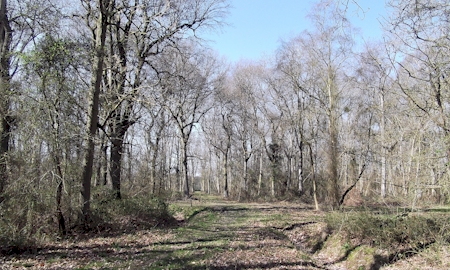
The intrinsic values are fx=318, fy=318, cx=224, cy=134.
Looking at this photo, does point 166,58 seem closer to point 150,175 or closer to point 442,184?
point 150,175

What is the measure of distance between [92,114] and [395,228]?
9.95 m

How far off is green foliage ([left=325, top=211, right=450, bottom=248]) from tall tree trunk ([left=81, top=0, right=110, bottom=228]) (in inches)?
328

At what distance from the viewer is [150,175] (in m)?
16.7

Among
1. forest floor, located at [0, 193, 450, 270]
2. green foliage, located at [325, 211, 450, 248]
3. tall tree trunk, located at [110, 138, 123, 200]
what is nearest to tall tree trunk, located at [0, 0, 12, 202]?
forest floor, located at [0, 193, 450, 270]

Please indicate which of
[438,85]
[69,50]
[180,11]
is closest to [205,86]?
[180,11]

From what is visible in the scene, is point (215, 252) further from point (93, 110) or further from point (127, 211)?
point (93, 110)

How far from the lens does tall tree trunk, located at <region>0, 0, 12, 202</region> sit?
835cm

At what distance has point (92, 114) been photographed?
34.4 feet

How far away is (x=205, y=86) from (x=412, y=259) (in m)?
20.9

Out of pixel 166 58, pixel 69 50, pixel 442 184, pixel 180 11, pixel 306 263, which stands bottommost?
pixel 306 263

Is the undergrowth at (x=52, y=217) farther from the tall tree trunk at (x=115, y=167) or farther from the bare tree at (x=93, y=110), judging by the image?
the tall tree trunk at (x=115, y=167)

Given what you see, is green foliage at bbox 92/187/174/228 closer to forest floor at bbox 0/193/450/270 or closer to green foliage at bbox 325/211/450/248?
forest floor at bbox 0/193/450/270

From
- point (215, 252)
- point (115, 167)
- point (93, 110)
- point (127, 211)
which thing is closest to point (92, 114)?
point (93, 110)

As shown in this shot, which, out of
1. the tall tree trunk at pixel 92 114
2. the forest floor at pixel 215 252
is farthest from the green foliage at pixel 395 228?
the tall tree trunk at pixel 92 114
